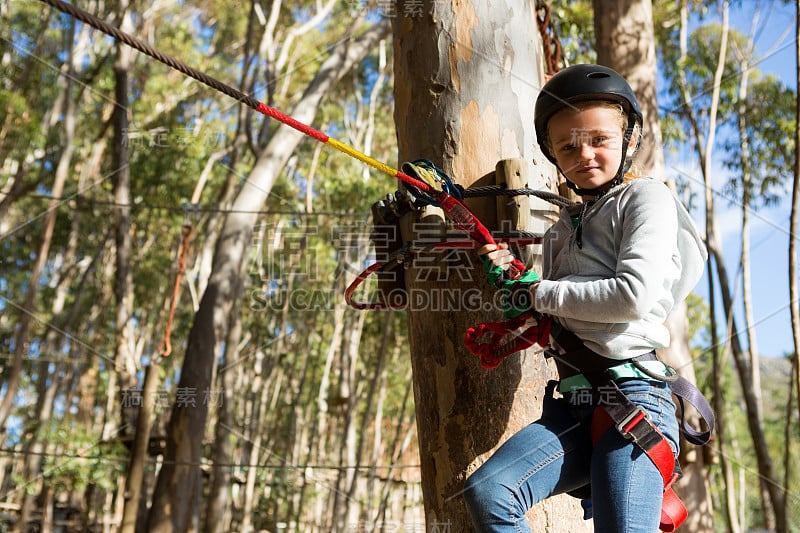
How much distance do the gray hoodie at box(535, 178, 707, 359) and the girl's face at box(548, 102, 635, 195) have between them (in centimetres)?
5

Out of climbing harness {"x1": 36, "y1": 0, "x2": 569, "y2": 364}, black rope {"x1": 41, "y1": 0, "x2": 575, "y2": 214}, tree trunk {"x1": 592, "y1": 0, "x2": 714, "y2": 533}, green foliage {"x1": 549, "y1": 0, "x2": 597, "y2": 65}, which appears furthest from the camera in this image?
green foliage {"x1": 549, "y1": 0, "x2": 597, "y2": 65}

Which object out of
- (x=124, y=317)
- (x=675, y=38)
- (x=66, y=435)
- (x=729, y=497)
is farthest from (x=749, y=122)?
(x=66, y=435)

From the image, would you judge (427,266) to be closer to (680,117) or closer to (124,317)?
(124,317)

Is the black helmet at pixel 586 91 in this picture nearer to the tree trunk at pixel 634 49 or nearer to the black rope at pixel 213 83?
the black rope at pixel 213 83

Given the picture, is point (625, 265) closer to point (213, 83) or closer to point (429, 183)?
point (429, 183)

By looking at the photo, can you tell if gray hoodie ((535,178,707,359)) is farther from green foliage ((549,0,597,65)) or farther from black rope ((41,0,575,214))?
green foliage ((549,0,597,65))

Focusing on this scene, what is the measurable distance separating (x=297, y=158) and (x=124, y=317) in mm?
6432

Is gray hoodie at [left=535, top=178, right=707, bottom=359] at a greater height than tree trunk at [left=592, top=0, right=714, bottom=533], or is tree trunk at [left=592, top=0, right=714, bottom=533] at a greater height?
tree trunk at [left=592, top=0, right=714, bottom=533]

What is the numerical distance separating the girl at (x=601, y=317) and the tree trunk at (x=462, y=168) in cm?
12

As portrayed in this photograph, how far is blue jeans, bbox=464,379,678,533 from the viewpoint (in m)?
1.25

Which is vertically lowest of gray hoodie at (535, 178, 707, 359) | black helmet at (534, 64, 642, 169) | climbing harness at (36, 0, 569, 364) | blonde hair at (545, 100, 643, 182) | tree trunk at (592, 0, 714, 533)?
gray hoodie at (535, 178, 707, 359)

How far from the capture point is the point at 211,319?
18.4 feet

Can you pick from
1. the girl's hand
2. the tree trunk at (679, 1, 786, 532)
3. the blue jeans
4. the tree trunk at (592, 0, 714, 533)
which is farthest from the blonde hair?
the tree trunk at (679, 1, 786, 532)

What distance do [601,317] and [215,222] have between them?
9.67m
